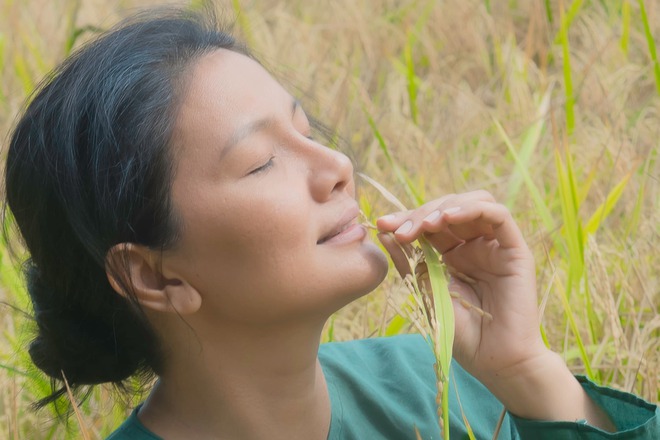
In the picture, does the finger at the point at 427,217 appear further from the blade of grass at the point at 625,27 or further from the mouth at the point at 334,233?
the blade of grass at the point at 625,27

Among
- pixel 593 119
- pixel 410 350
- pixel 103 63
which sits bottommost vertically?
pixel 593 119

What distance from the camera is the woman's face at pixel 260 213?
132 cm

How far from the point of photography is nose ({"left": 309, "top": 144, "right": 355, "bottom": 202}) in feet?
4.38

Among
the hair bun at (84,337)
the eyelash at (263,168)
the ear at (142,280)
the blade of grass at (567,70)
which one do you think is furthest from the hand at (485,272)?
the blade of grass at (567,70)

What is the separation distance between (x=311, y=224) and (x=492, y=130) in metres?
1.88

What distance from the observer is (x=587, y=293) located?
6.34 feet

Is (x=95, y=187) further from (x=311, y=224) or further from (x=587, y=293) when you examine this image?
(x=587, y=293)

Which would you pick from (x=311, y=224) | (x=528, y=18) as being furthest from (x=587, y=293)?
(x=528, y=18)

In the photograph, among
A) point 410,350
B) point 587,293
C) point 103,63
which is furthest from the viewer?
point 587,293

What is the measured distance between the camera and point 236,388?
57.4 inches

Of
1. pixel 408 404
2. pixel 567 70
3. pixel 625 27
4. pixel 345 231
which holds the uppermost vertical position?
pixel 345 231

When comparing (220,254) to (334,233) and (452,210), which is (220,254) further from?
(452,210)

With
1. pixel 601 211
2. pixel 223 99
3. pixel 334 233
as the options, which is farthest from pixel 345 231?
pixel 601 211

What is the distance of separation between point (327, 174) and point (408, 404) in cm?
Answer: 47
